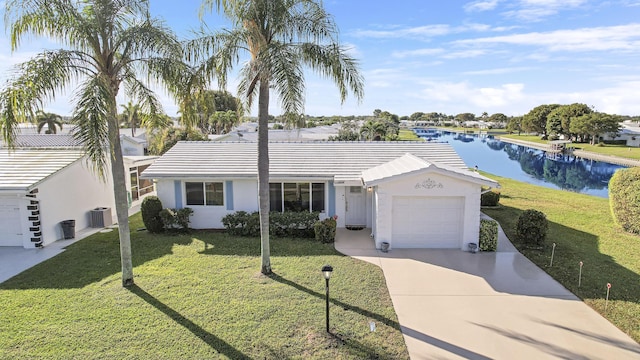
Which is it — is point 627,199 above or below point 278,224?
above

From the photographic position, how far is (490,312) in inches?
338

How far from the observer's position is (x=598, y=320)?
8.19m

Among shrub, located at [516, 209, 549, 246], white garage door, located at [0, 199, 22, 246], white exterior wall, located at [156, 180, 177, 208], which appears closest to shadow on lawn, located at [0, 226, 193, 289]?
white exterior wall, located at [156, 180, 177, 208]

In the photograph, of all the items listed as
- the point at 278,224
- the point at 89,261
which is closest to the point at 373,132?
the point at 278,224

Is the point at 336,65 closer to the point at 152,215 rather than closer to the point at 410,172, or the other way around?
the point at 410,172

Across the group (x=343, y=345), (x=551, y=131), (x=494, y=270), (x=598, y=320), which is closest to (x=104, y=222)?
(x=343, y=345)

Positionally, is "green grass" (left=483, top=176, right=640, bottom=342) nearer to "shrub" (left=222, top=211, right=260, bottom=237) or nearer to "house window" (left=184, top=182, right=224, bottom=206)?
"shrub" (left=222, top=211, right=260, bottom=237)

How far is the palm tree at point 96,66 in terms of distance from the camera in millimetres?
7906

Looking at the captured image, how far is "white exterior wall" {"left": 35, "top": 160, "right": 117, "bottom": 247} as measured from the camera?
1376 centimetres

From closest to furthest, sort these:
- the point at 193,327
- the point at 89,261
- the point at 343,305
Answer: the point at 193,327
the point at 343,305
the point at 89,261

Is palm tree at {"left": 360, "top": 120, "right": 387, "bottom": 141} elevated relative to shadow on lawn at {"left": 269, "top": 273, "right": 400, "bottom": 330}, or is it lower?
elevated

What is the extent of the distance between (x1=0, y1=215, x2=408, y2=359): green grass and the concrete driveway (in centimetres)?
69

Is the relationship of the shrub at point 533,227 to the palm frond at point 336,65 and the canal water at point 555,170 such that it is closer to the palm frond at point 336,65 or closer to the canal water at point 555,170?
the palm frond at point 336,65

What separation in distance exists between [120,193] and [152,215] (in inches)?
223
